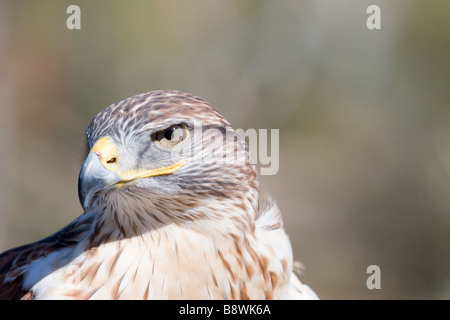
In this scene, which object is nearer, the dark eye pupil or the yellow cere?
the yellow cere

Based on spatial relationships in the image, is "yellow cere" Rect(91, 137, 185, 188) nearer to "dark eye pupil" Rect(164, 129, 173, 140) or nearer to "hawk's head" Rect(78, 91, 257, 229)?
"hawk's head" Rect(78, 91, 257, 229)

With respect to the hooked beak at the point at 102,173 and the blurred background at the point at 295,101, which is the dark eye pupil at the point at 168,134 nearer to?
the hooked beak at the point at 102,173

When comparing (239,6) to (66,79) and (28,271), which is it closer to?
(66,79)

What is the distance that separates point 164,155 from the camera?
74.9 inches

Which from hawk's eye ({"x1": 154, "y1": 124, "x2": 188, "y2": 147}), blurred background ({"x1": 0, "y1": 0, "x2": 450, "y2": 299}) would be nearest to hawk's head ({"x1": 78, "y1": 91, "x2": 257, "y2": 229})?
hawk's eye ({"x1": 154, "y1": 124, "x2": 188, "y2": 147})

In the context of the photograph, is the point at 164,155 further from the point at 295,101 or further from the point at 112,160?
the point at 295,101

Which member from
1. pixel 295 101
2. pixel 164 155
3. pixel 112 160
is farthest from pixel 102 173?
pixel 295 101

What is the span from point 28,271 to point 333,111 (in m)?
4.60

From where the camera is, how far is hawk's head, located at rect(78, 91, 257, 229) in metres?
1.83

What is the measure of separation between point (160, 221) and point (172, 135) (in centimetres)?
32

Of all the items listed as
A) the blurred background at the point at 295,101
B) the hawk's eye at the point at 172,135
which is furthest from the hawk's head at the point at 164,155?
the blurred background at the point at 295,101

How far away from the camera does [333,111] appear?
611 cm

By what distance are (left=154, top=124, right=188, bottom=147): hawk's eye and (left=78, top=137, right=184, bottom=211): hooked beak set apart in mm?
95
